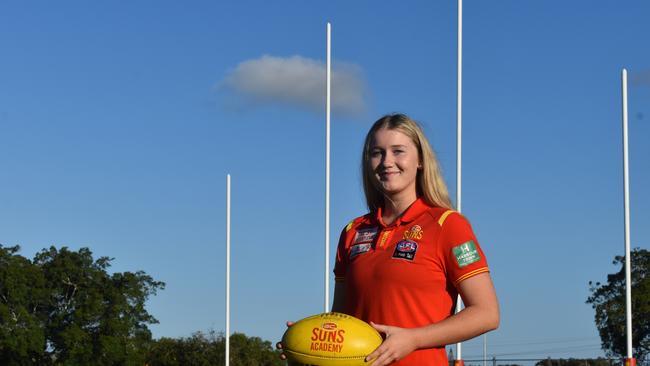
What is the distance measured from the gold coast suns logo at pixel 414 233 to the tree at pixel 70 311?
5678cm

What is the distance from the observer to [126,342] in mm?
60094

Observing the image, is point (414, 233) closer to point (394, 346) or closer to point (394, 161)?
point (394, 161)

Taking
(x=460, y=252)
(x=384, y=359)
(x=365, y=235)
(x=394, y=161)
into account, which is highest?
(x=394, y=161)

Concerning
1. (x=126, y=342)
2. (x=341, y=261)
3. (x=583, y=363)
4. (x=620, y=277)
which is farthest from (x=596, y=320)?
(x=341, y=261)

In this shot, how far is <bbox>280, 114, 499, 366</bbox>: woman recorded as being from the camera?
384 cm

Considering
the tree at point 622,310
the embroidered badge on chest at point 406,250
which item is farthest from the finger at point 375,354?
the tree at point 622,310

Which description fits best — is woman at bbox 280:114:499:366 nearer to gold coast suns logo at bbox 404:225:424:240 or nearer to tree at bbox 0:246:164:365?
gold coast suns logo at bbox 404:225:424:240

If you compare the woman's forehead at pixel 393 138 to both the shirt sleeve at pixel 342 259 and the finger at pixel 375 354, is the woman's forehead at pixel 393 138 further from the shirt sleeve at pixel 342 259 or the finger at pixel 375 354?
the finger at pixel 375 354

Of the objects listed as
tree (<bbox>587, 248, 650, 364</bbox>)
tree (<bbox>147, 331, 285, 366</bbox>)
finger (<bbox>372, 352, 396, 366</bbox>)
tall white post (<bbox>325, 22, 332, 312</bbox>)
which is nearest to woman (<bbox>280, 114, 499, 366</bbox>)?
finger (<bbox>372, 352, 396, 366</bbox>)

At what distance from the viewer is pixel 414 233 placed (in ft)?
13.1

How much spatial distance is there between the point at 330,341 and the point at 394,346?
27 cm

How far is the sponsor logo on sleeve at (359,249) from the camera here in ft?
13.6

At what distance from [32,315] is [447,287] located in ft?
192

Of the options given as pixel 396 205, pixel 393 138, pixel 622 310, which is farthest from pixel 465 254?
pixel 622 310
